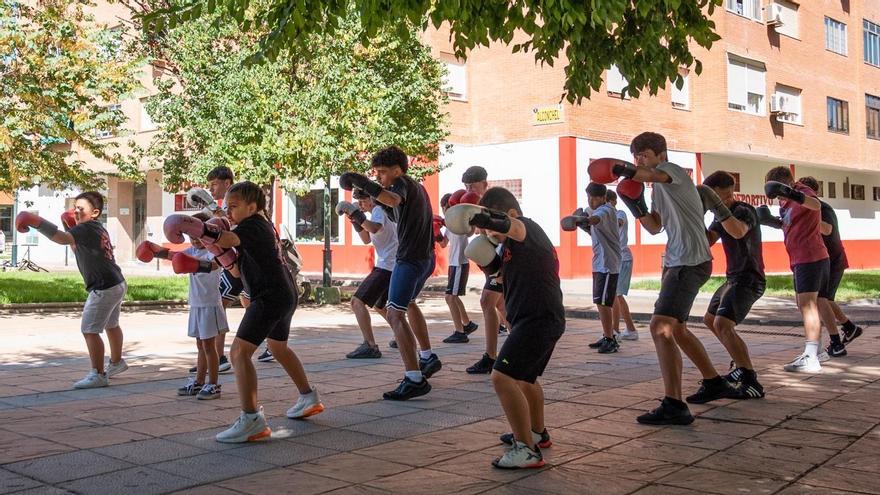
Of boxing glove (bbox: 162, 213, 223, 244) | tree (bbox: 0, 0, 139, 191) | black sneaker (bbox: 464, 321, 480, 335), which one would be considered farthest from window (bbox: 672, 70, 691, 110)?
boxing glove (bbox: 162, 213, 223, 244)

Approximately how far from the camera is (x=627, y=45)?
24.1ft

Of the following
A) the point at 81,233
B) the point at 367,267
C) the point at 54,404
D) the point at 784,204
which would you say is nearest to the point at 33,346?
the point at 81,233

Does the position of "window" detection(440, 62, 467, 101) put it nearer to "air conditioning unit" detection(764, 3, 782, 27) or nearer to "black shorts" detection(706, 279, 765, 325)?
"air conditioning unit" detection(764, 3, 782, 27)

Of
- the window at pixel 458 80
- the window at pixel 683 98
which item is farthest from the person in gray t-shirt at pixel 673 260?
the window at pixel 683 98

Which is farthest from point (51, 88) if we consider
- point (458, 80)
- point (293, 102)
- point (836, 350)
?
point (458, 80)

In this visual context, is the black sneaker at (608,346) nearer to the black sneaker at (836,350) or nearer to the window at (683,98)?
the black sneaker at (836,350)

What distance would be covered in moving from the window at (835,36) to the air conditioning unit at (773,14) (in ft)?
15.0

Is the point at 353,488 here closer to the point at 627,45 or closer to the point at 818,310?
the point at 627,45

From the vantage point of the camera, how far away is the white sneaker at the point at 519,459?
447cm

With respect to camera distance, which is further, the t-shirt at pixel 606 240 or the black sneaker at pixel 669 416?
the t-shirt at pixel 606 240

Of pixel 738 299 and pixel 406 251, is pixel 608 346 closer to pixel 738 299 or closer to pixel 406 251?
pixel 738 299

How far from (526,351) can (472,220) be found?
0.82 m

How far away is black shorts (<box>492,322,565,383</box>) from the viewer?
14.8 ft

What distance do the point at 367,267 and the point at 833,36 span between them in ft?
67.5
